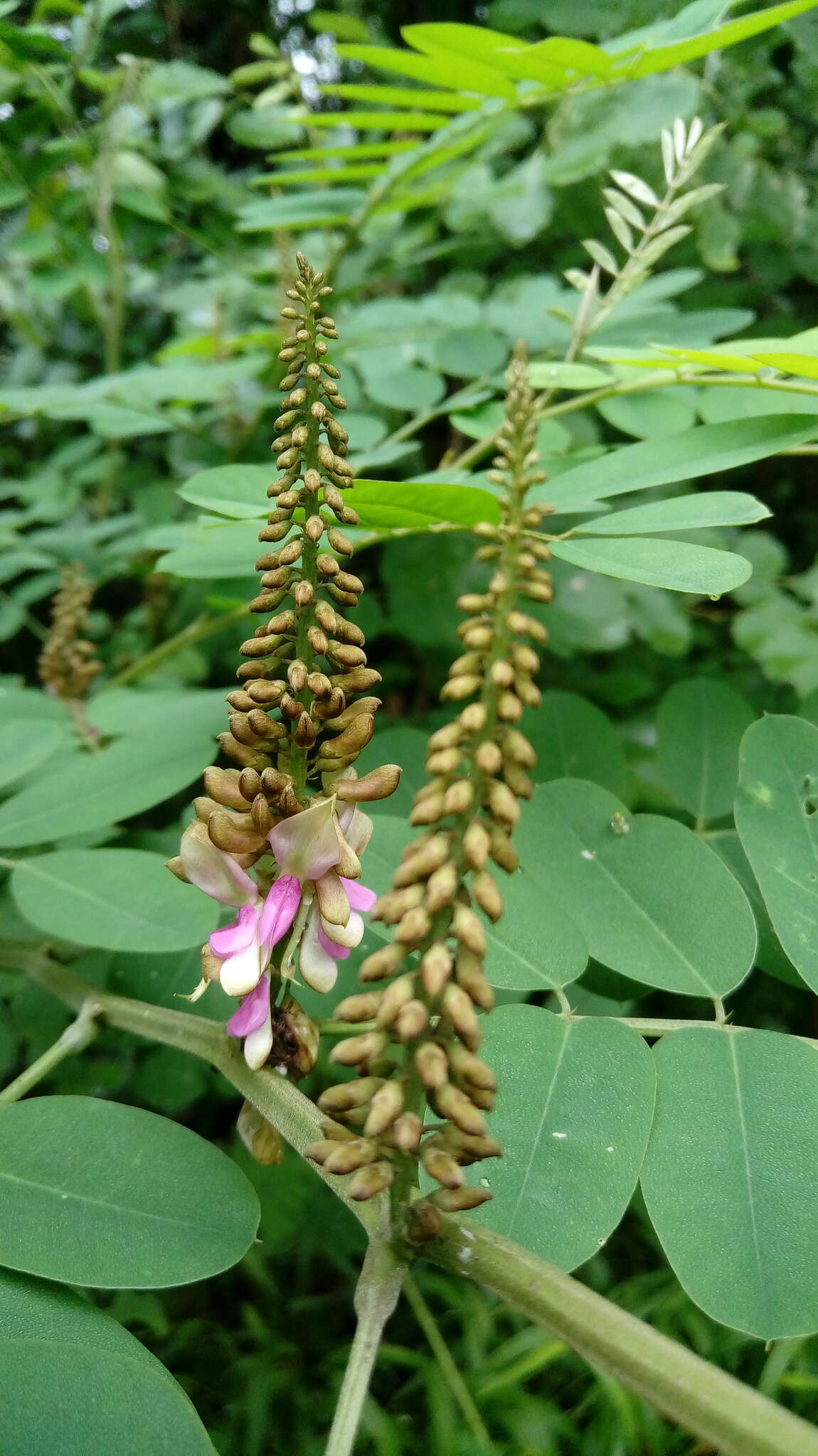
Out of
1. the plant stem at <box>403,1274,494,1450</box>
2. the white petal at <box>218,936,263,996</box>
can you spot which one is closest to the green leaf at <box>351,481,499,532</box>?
the white petal at <box>218,936,263,996</box>

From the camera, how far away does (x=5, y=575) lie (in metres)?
1.66

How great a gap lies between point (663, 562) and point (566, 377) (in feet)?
1.44

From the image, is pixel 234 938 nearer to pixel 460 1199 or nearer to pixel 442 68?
pixel 460 1199

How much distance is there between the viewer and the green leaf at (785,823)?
801mm

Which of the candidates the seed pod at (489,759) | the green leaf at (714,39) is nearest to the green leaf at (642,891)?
the seed pod at (489,759)

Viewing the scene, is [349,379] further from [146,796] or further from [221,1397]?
[221,1397]

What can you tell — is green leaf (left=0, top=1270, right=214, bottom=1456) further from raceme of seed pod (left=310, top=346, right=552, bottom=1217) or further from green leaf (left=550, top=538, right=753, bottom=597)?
green leaf (left=550, top=538, right=753, bottom=597)

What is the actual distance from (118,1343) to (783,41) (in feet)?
6.89

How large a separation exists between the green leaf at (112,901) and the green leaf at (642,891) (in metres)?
0.29

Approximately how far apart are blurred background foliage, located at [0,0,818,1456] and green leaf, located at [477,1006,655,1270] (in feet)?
0.45

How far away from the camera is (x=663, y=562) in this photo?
78cm

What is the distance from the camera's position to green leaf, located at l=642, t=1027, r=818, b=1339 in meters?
0.59

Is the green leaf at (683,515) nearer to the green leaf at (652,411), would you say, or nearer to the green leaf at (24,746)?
the green leaf at (652,411)

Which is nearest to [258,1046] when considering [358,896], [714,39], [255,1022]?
[255,1022]
